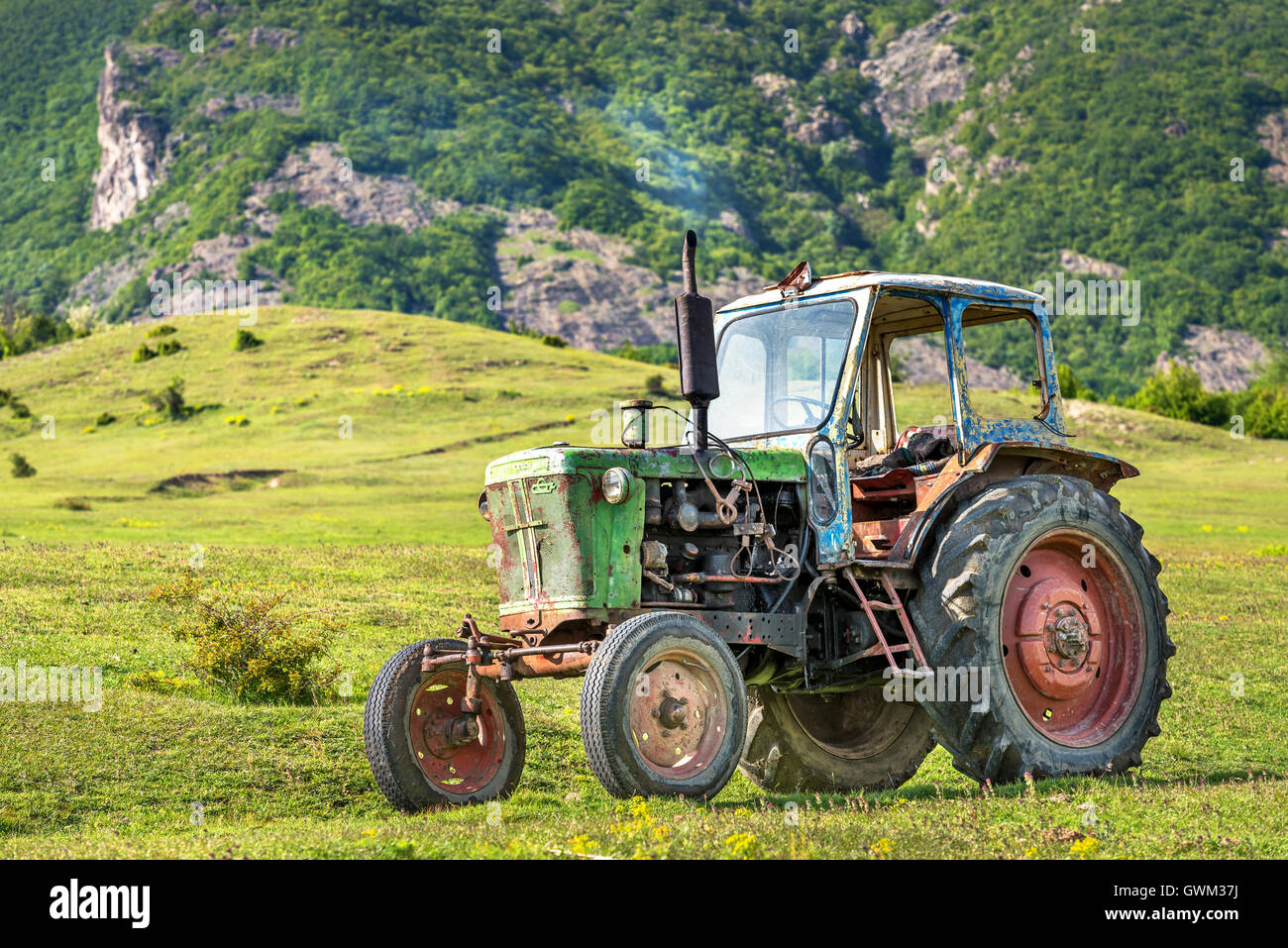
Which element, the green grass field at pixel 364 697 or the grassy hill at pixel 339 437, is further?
the grassy hill at pixel 339 437

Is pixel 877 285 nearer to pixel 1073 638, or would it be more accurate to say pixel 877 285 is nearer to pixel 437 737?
pixel 1073 638

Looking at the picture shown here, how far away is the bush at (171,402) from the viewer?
65.9 meters

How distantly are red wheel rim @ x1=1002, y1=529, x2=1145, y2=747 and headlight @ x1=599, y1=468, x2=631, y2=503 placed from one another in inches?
130

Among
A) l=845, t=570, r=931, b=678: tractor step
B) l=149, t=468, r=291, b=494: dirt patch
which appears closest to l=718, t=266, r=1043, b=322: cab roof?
l=845, t=570, r=931, b=678: tractor step

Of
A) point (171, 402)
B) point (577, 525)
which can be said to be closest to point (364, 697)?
point (577, 525)

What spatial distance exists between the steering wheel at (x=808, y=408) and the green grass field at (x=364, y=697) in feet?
9.62

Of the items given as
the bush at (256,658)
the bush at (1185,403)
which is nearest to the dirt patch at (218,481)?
the bush at (256,658)

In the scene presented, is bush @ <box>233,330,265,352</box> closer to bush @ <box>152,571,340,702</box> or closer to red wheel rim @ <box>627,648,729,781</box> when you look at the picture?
bush @ <box>152,571,340,702</box>

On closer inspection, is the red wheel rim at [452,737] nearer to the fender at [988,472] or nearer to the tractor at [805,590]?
the tractor at [805,590]

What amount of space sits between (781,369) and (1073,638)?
3218 mm

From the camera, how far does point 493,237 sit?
186m

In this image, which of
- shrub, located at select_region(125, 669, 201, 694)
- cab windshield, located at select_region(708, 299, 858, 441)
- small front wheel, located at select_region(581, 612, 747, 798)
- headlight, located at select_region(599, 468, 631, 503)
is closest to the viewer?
small front wheel, located at select_region(581, 612, 747, 798)

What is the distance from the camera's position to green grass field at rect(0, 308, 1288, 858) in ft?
26.9

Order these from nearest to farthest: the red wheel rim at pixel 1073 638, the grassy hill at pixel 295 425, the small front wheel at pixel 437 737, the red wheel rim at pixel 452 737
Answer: the small front wheel at pixel 437 737
the red wheel rim at pixel 452 737
the red wheel rim at pixel 1073 638
the grassy hill at pixel 295 425
